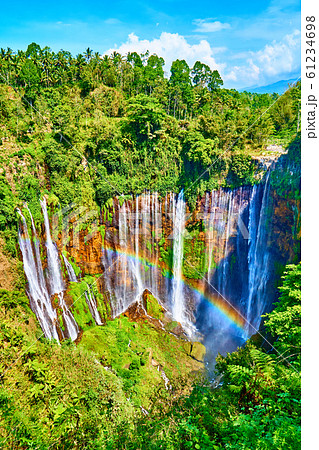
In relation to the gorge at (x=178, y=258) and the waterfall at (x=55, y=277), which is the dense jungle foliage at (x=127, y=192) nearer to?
the waterfall at (x=55, y=277)

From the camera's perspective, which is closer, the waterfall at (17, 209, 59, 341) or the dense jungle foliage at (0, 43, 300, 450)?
the dense jungle foliage at (0, 43, 300, 450)

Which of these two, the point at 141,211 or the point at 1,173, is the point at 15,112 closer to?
the point at 1,173

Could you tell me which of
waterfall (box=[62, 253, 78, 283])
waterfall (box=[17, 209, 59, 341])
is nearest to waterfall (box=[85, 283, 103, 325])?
waterfall (box=[62, 253, 78, 283])

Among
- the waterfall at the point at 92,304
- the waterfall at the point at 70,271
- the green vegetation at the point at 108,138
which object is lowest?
the waterfall at the point at 92,304

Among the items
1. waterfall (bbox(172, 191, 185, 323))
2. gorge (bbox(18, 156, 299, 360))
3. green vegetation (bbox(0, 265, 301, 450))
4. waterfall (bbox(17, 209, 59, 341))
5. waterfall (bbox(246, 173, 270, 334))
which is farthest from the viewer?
waterfall (bbox(172, 191, 185, 323))

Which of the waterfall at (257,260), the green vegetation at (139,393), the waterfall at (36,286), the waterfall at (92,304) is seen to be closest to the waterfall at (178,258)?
the green vegetation at (139,393)

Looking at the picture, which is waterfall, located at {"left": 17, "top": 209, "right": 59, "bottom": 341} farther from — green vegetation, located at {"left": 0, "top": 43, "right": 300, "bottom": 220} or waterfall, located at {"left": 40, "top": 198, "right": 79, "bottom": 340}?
green vegetation, located at {"left": 0, "top": 43, "right": 300, "bottom": 220}

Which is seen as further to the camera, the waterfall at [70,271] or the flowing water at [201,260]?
the flowing water at [201,260]

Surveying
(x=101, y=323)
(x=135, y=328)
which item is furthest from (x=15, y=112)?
(x=135, y=328)
